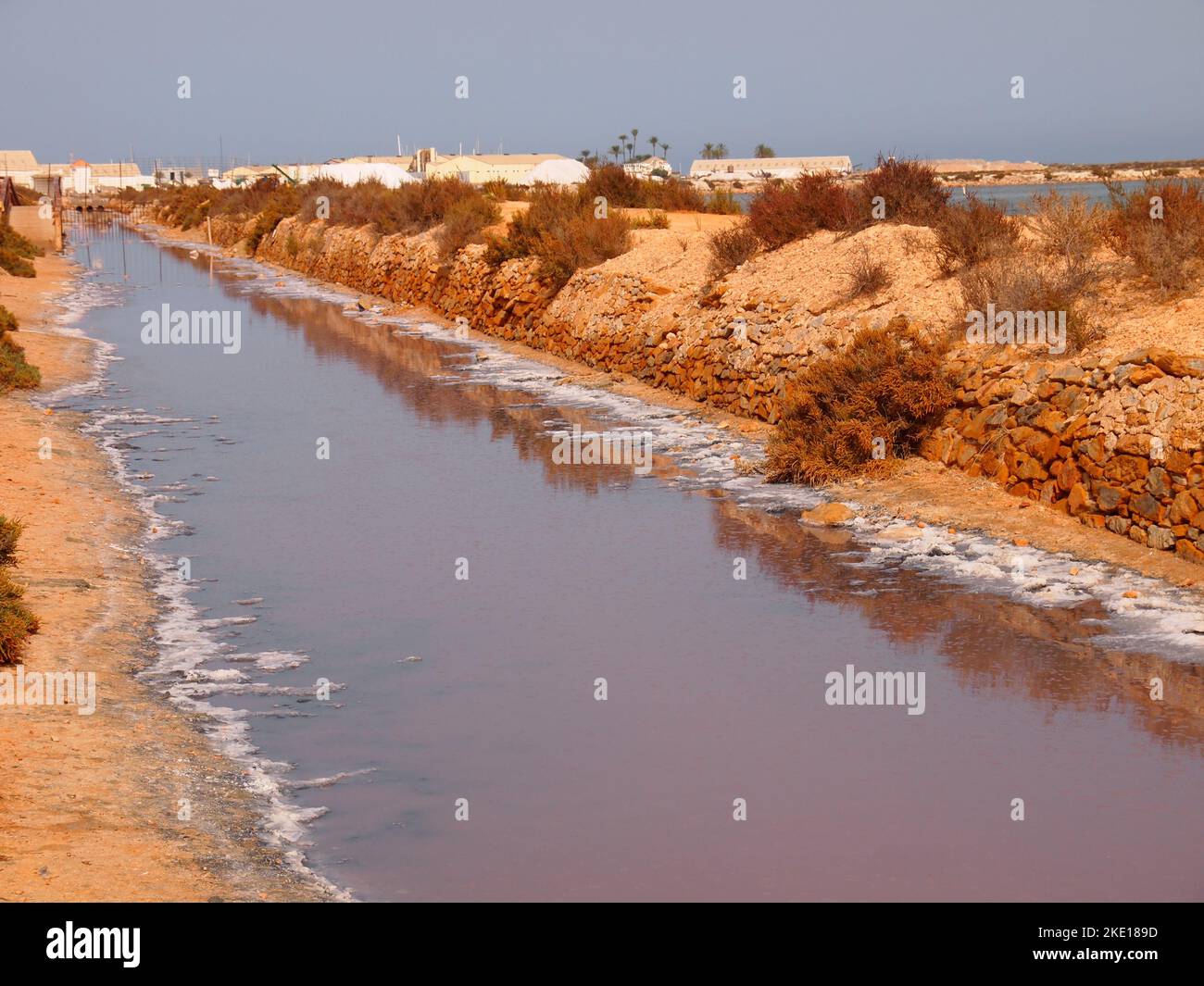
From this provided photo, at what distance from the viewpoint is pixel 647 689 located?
8.60 metres

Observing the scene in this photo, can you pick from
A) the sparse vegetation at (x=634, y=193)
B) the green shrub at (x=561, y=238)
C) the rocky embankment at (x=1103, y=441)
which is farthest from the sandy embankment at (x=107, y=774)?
the sparse vegetation at (x=634, y=193)

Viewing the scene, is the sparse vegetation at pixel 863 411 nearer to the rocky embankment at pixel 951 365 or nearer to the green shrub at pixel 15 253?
the rocky embankment at pixel 951 365

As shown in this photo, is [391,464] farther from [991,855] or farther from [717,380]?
[991,855]

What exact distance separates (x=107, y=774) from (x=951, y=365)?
391 inches

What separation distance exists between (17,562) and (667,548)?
17.3ft

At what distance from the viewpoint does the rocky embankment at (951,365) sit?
11016 millimetres

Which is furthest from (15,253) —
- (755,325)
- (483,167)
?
(483,167)

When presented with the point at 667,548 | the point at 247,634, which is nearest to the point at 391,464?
the point at 667,548

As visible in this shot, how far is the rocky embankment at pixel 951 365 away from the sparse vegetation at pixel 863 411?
0.27 metres

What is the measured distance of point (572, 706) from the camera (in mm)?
8352

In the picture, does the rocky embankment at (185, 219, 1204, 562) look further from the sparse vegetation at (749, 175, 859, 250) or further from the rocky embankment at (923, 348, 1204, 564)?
the sparse vegetation at (749, 175, 859, 250)

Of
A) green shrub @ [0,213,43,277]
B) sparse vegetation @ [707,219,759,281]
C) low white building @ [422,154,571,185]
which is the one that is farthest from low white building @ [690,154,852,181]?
sparse vegetation @ [707,219,759,281]

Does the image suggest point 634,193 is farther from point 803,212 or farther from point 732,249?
point 803,212

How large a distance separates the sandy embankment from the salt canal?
24 cm
